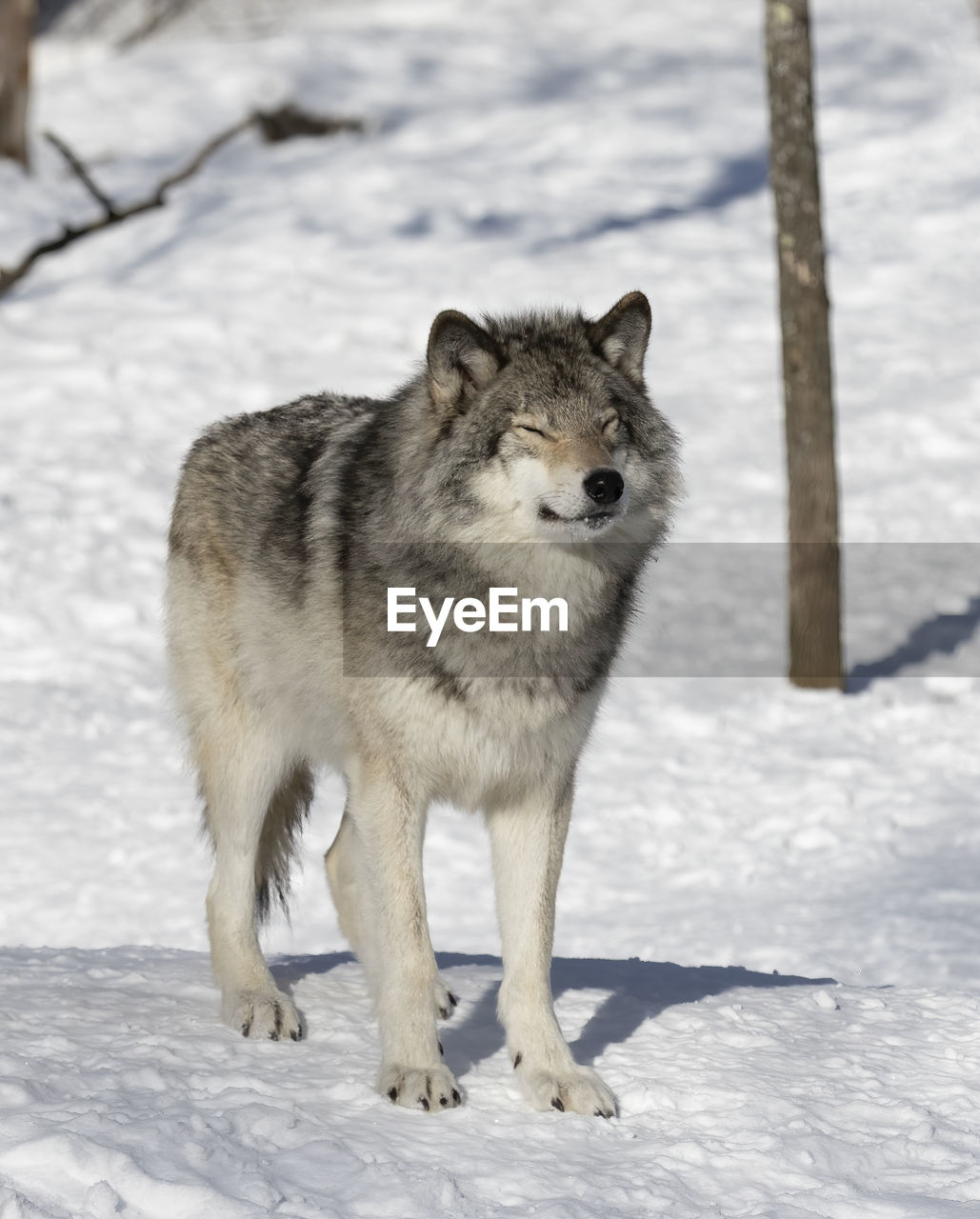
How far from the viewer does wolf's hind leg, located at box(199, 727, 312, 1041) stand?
432cm

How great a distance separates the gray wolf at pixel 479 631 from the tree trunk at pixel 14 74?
12.3 meters

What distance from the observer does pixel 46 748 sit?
25.8ft

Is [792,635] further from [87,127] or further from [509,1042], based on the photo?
[87,127]

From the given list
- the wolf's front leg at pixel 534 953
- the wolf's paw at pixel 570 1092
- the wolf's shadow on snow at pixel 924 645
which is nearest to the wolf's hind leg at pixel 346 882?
the wolf's front leg at pixel 534 953

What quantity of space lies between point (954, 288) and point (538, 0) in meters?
9.52

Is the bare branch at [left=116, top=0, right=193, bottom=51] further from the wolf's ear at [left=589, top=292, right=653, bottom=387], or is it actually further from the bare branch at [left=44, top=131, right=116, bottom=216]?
the wolf's ear at [left=589, top=292, right=653, bottom=387]

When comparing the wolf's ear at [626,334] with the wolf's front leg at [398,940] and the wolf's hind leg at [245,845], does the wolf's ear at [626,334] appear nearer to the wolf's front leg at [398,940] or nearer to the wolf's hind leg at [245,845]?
the wolf's front leg at [398,940]

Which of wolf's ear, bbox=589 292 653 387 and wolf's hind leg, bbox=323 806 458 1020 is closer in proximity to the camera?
wolf's ear, bbox=589 292 653 387

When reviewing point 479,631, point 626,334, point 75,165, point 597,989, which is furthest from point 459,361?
point 75,165

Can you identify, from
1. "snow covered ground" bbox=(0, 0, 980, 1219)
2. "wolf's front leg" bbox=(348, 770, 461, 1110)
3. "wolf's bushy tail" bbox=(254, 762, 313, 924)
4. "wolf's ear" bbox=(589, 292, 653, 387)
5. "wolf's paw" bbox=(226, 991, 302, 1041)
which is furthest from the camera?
"wolf's bushy tail" bbox=(254, 762, 313, 924)

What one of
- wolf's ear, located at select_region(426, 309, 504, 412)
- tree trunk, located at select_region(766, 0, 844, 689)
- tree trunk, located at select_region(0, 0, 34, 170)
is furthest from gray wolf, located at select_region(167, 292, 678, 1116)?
tree trunk, located at select_region(0, 0, 34, 170)

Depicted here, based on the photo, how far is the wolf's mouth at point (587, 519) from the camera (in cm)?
345

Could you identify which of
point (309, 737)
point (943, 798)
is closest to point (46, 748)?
point (309, 737)

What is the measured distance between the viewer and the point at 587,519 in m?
3.45
